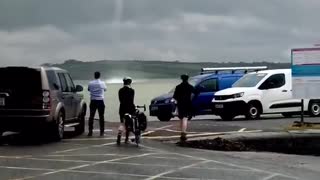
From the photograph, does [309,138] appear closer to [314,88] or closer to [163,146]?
[314,88]

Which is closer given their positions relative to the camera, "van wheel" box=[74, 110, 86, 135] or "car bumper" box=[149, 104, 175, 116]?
"van wheel" box=[74, 110, 86, 135]

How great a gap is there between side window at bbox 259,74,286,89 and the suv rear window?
11705 mm

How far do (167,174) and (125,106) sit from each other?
16.9 feet

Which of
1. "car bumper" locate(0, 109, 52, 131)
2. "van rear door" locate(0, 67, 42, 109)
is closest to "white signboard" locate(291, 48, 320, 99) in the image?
"car bumper" locate(0, 109, 52, 131)

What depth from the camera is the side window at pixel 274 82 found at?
25969 mm

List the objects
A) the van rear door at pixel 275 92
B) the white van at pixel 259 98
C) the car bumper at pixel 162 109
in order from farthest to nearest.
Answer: the car bumper at pixel 162 109, the van rear door at pixel 275 92, the white van at pixel 259 98

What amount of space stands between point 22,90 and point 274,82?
41.1ft

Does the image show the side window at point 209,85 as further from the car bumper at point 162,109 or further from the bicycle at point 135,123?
the bicycle at point 135,123

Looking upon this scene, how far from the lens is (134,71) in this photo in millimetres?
40094

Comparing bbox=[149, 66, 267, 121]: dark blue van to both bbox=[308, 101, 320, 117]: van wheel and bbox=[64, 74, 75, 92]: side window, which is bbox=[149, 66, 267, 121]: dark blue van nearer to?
bbox=[308, 101, 320, 117]: van wheel

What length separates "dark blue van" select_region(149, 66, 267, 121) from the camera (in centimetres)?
2647

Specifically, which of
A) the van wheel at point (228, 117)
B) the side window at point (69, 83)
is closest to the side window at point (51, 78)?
the side window at point (69, 83)

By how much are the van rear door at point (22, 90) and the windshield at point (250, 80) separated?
37.9 ft

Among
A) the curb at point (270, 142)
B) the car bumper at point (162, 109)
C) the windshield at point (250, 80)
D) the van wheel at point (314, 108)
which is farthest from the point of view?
the van wheel at point (314, 108)
